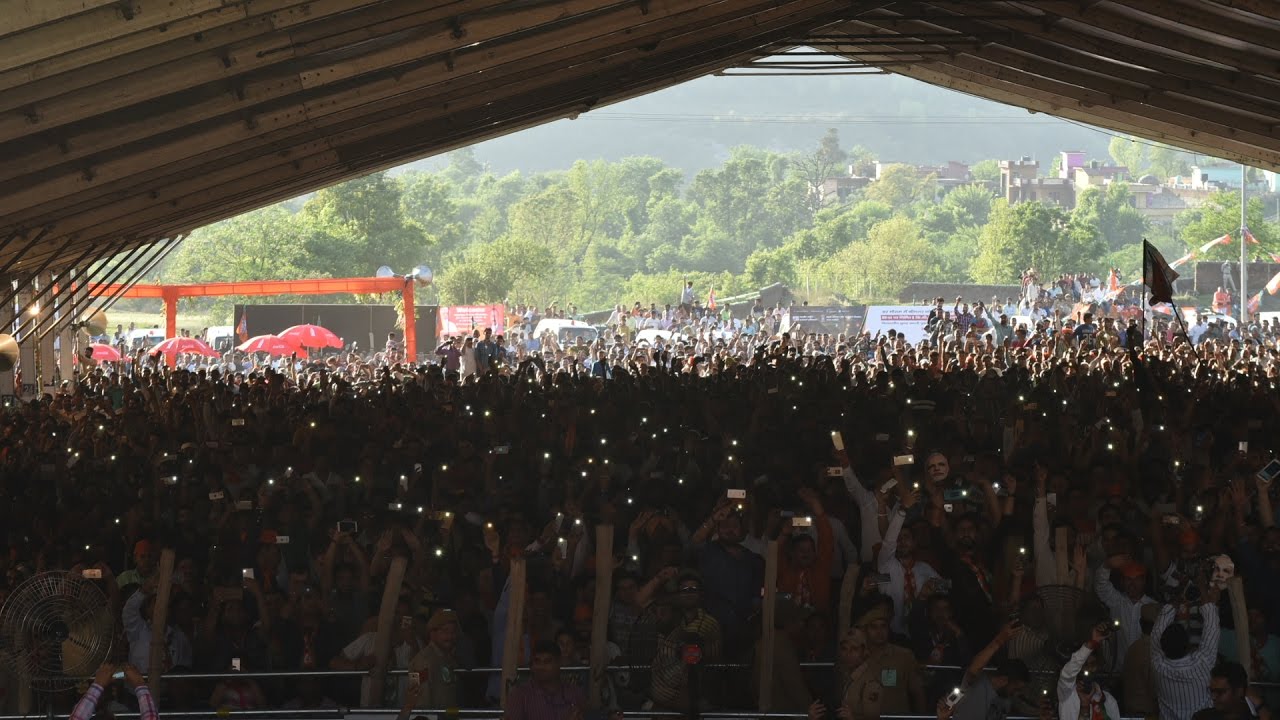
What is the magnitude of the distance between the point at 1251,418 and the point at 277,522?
348 inches

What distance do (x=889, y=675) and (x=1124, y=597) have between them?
1628 mm

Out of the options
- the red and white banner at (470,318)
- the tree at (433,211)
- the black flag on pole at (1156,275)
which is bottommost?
the black flag on pole at (1156,275)

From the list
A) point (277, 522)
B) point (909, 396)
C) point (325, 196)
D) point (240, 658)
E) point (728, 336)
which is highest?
point (325, 196)

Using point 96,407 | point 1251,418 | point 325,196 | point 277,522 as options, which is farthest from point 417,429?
point 325,196

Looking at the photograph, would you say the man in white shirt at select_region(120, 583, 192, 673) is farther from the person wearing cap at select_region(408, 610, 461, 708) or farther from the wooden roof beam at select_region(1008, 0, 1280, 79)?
the wooden roof beam at select_region(1008, 0, 1280, 79)

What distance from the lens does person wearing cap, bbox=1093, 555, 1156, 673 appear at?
28.9 feet

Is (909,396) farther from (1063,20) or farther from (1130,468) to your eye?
(1063,20)

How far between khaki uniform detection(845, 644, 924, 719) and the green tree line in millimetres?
82896

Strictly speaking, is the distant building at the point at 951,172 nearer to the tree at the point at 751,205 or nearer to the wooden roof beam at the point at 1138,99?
the tree at the point at 751,205

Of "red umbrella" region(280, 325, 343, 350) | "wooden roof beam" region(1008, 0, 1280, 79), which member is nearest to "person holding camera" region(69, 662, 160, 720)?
"wooden roof beam" region(1008, 0, 1280, 79)

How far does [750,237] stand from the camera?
157250 millimetres

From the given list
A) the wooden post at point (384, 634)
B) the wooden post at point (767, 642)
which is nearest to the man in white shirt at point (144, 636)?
the wooden post at point (384, 634)

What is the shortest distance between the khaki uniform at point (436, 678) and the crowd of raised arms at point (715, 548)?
2 centimetres

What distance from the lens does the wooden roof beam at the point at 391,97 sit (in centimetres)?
1568
